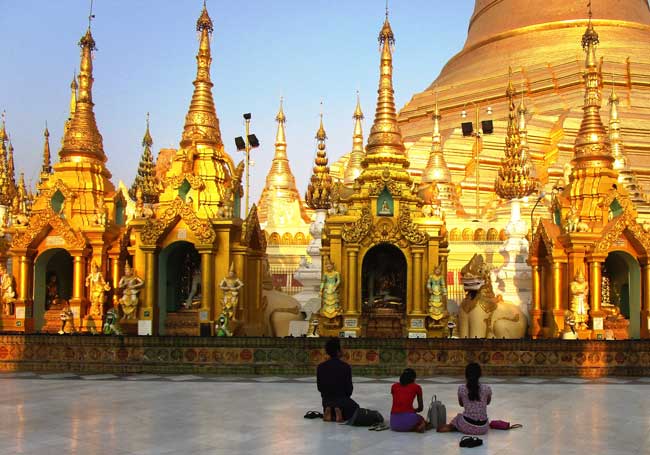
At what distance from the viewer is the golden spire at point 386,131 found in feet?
60.7

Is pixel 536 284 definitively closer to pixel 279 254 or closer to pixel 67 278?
pixel 67 278

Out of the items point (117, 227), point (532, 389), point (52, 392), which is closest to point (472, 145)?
point (117, 227)

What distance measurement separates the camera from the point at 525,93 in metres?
40.0

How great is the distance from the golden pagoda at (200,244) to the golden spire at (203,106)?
0.02m

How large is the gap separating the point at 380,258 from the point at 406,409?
981 centimetres

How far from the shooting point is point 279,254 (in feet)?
100

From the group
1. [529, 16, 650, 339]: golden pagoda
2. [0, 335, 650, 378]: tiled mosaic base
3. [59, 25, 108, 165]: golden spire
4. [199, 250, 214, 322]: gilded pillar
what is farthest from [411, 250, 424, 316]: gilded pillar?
[59, 25, 108, 165]: golden spire

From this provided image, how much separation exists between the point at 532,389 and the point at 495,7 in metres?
38.2

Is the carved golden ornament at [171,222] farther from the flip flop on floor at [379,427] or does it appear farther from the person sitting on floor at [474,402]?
the person sitting on floor at [474,402]

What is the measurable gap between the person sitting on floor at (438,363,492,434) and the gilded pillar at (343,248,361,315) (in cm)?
831

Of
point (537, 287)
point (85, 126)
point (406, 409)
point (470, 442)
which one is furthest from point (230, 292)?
point (470, 442)

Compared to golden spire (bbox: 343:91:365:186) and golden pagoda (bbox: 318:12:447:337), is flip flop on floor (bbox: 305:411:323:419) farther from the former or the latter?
golden spire (bbox: 343:91:365:186)

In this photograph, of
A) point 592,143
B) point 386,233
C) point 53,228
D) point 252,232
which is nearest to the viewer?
point 386,233

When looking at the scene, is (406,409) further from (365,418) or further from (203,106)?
(203,106)
